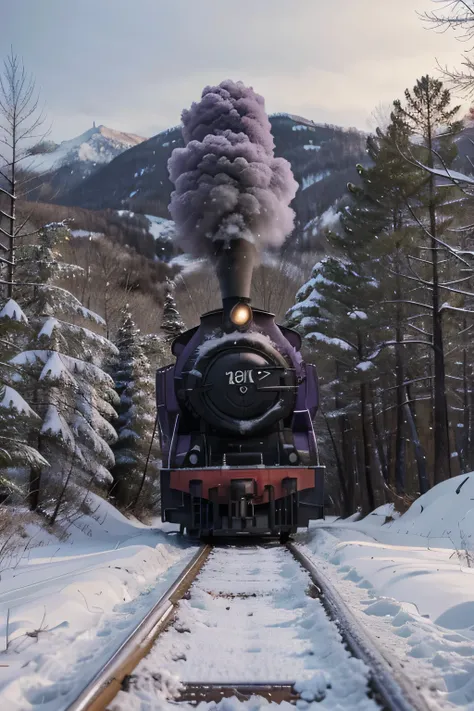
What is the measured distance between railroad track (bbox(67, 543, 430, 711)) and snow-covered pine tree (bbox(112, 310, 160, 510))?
1892cm

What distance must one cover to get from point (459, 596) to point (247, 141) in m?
10.1

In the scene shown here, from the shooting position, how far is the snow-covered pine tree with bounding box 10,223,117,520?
1574cm

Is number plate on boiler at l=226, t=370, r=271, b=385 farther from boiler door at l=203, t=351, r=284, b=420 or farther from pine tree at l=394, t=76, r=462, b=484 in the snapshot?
pine tree at l=394, t=76, r=462, b=484

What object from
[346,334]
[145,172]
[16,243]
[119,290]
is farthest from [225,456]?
[145,172]

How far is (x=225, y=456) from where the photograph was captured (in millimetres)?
10250

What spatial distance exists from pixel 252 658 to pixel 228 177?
9.83 metres

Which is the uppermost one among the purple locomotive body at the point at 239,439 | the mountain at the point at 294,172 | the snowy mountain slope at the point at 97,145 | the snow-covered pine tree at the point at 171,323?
the snowy mountain slope at the point at 97,145

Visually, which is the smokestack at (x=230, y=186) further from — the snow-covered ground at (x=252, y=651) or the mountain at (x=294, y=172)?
the mountain at (x=294, y=172)

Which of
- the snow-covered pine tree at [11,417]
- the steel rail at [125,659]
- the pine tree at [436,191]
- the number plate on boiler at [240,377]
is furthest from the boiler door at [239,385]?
the pine tree at [436,191]

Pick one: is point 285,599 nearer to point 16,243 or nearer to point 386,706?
point 386,706

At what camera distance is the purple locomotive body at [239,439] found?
9906mm

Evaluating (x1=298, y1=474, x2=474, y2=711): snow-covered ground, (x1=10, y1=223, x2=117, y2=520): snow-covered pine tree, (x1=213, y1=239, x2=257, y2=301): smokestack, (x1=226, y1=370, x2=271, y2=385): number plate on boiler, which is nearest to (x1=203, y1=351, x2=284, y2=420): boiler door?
(x1=226, y1=370, x2=271, y2=385): number plate on boiler

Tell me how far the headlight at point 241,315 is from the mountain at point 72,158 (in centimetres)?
750

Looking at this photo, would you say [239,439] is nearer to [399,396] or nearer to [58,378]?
[58,378]
